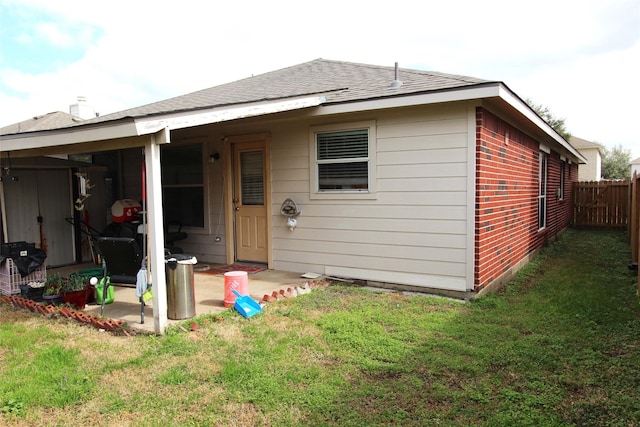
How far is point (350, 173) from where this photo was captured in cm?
611

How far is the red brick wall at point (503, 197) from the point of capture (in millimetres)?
5270

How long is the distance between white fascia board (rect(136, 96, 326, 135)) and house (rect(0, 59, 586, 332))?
0.01m

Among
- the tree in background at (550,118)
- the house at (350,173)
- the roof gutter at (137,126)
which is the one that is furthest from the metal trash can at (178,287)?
the tree in background at (550,118)

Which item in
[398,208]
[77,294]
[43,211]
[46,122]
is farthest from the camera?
[46,122]

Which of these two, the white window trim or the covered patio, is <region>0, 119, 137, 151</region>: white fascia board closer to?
the covered patio

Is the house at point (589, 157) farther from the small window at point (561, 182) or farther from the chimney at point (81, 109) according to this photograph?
the chimney at point (81, 109)

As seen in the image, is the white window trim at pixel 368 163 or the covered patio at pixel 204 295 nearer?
the covered patio at pixel 204 295

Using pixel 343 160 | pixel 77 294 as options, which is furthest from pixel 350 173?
pixel 77 294

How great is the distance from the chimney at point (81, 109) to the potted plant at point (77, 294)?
11.6 m

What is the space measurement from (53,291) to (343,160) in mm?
4012

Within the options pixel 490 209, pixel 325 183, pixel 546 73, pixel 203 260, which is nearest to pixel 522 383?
pixel 490 209

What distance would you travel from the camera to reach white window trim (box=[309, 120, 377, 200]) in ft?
19.2

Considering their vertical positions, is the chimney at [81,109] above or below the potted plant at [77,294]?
above

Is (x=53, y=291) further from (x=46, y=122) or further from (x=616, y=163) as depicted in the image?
(x=616, y=163)
